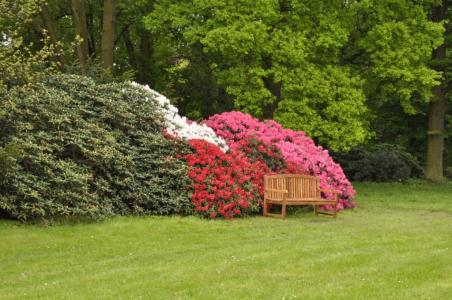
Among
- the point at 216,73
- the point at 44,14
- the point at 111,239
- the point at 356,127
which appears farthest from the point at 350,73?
the point at 111,239

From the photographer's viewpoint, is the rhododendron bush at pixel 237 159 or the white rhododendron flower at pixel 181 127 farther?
the white rhododendron flower at pixel 181 127

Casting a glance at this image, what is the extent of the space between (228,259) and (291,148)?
299 inches

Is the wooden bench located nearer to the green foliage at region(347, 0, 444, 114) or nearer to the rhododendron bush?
the rhododendron bush

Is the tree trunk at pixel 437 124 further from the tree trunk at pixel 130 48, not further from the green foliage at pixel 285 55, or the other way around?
the tree trunk at pixel 130 48

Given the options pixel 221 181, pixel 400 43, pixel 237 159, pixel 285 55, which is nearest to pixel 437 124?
pixel 400 43

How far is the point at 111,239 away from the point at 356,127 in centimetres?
1111

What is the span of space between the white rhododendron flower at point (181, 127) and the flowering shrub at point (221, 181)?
0.37 meters

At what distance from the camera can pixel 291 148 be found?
52.0 ft

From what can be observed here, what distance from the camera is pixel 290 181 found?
1427 centimetres

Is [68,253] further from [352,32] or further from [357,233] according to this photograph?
[352,32]

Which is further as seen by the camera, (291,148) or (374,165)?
(374,165)

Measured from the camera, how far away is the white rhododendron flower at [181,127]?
46.4 feet

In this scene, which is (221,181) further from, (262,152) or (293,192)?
(262,152)

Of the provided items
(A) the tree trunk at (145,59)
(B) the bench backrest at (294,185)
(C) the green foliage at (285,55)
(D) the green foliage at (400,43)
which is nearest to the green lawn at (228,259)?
(B) the bench backrest at (294,185)
